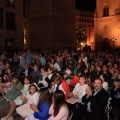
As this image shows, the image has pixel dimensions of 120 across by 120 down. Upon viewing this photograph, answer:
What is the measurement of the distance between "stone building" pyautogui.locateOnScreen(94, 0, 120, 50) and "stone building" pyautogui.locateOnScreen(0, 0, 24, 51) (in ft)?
79.4

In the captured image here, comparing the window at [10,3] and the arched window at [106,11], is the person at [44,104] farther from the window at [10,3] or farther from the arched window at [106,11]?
the arched window at [106,11]

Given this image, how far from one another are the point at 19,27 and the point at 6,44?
3424 millimetres

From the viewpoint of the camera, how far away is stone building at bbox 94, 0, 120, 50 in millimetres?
56347

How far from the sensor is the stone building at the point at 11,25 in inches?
1358

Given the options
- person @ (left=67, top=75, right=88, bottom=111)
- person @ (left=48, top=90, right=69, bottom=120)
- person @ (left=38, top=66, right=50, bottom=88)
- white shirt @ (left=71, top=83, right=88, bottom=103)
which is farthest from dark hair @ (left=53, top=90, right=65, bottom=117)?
person @ (left=38, top=66, right=50, bottom=88)

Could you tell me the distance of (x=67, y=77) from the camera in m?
12.7

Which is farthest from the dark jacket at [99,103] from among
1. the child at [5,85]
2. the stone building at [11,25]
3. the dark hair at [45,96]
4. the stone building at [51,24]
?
the stone building at [51,24]

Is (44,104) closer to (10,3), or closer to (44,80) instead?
(44,80)

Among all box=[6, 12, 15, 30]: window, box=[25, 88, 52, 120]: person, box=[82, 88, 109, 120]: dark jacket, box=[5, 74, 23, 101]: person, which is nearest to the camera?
box=[82, 88, 109, 120]: dark jacket

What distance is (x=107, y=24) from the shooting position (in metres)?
58.6

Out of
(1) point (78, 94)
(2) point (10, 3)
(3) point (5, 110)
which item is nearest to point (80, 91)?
(1) point (78, 94)

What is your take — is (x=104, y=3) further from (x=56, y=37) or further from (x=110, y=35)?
(x=56, y=37)

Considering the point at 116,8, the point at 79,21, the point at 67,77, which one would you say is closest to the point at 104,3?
the point at 116,8

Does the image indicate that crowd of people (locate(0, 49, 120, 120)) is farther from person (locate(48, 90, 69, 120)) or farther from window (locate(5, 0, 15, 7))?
window (locate(5, 0, 15, 7))
